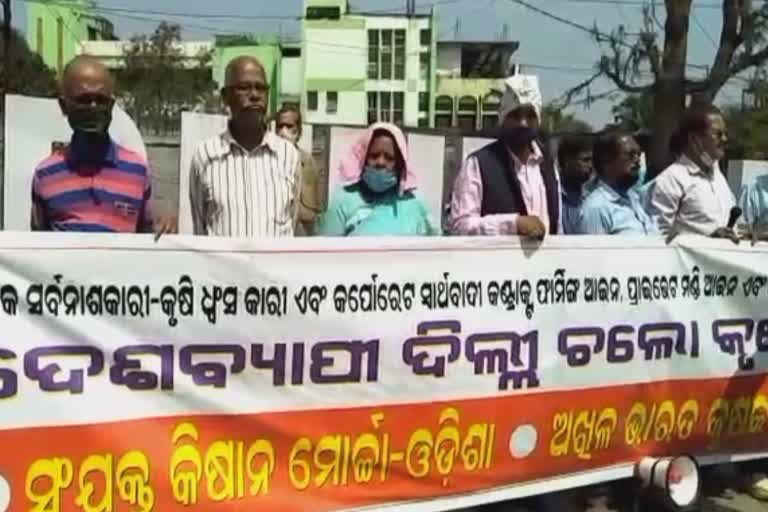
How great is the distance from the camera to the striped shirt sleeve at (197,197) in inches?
171

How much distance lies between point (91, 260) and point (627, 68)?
14720 millimetres

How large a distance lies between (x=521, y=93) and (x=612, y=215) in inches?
33.6

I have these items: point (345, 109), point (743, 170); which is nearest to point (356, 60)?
point (345, 109)

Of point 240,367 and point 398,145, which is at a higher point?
point 398,145

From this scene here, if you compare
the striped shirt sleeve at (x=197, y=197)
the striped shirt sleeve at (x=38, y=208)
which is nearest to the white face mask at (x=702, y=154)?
the striped shirt sleeve at (x=197, y=197)

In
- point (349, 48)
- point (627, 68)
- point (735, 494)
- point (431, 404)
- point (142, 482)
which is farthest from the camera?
point (349, 48)

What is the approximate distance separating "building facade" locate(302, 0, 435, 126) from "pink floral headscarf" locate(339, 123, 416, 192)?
57.6m

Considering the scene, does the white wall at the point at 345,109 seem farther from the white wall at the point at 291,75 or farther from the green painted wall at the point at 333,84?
the white wall at the point at 291,75

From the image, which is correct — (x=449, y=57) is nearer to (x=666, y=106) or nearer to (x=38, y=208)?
(x=666, y=106)

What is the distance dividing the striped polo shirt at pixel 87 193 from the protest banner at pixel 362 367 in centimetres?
32

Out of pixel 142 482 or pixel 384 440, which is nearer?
pixel 142 482

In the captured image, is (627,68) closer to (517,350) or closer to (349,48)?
(517,350)

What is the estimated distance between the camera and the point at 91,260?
3.53 m

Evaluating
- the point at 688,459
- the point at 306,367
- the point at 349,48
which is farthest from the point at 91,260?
the point at 349,48
